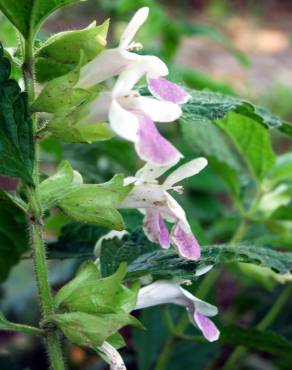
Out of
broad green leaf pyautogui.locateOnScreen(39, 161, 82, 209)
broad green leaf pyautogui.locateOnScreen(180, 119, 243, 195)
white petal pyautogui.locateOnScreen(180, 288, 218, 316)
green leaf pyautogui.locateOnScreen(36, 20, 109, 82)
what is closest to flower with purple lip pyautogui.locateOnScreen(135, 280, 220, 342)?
white petal pyautogui.locateOnScreen(180, 288, 218, 316)

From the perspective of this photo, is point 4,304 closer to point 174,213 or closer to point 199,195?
point 199,195

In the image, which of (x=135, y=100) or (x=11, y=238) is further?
(x=11, y=238)

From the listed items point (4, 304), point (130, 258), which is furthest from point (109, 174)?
point (130, 258)

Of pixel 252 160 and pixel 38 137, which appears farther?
pixel 252 160

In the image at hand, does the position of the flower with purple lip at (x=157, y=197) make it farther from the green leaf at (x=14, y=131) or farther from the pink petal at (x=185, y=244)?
the green leaf at (x=14, y=131)

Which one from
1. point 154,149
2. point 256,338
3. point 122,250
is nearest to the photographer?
point 154,149

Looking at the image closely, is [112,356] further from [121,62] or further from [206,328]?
[121,62]

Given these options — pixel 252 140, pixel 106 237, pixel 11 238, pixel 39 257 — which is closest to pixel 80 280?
pixel 39 257
